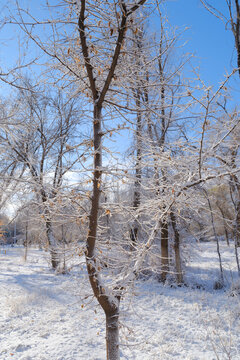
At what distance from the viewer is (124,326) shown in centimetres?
299

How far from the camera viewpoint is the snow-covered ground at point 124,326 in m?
4.54

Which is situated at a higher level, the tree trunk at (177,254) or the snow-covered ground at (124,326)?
the tree trunk at (177,254)

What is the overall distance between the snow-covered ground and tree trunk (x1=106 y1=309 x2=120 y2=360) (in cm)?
11

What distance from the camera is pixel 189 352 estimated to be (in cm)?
479

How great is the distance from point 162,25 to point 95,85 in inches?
38.4

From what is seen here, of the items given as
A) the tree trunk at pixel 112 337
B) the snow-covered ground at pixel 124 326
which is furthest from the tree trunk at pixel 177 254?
the tree trunk at pixel 112 337

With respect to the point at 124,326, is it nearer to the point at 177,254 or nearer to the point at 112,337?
the point at 112,337

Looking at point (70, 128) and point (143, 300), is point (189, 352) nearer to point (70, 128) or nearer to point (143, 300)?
point (143, 300)

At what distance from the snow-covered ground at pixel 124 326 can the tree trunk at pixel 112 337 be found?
4.4 inches

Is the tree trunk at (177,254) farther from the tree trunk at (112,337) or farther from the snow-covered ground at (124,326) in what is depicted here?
the tree trunk at (112,337)

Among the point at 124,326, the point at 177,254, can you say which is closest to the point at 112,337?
the point at 124,326

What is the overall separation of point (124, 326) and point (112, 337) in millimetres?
206

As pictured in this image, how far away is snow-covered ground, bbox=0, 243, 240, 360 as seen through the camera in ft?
14.9

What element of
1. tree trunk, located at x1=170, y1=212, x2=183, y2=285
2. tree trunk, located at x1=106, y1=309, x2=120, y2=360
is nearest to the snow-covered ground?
tree trunk, located at x1=106, y1=309, x2=120, y2=360
